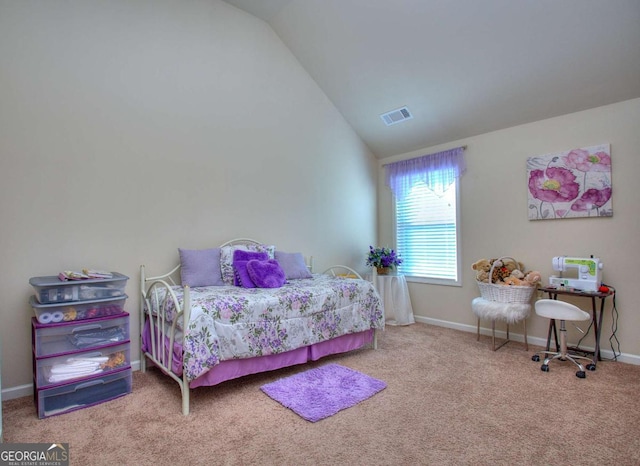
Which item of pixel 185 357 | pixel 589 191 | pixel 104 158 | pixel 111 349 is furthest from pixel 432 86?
pixel 111 349

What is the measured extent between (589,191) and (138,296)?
3.97 metres

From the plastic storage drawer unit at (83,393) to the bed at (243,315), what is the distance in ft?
0.84

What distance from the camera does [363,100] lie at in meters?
4.12

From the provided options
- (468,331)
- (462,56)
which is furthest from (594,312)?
(462,56)

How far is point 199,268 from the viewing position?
302 cm

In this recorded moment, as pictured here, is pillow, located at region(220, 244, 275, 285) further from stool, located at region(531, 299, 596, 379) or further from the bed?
stool, located at region(531, 299, 596, 379)

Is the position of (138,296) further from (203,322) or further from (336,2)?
(336,2)

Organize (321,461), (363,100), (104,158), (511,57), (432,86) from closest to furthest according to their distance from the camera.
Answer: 1. (321,461)
2. (104,158)
3. (511,57)
4. (432,86)
5. (363,100)

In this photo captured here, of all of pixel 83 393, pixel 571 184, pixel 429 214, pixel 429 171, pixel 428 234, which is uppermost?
pixel 429 171

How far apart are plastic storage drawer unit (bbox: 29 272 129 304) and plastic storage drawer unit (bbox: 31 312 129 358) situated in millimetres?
146

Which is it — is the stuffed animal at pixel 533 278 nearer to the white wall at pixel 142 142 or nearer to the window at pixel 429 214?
the window at pixel 429 214

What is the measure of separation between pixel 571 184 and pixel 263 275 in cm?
290

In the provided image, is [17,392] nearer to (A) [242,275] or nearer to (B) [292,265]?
(A) [242,275]

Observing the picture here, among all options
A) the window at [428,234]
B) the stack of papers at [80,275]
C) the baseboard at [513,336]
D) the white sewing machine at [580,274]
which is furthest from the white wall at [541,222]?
the stack of papers at [80,275]
